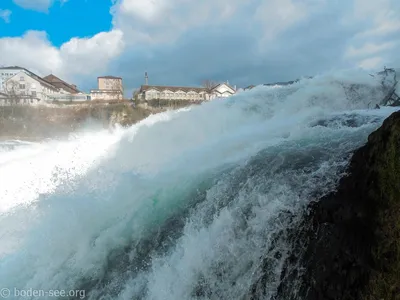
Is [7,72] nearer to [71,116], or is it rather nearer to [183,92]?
[71,116]

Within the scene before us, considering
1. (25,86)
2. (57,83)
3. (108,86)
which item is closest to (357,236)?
(25,86)

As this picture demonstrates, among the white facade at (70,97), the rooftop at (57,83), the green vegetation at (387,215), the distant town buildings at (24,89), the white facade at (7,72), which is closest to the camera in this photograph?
the green vegetation at (387,215)

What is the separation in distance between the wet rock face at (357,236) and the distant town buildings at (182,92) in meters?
54.6

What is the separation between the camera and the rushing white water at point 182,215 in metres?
3.84

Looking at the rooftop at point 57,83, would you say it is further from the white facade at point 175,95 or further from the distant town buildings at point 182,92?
the white facade at point 175,95

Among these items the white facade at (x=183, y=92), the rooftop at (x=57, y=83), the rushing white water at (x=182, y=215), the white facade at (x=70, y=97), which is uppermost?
the rooftop at (x=57, y=83)

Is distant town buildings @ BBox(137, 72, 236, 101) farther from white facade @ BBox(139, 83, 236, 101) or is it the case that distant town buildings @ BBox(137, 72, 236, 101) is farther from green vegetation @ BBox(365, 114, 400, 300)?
green vegetation @ BBox(365, 114, 400, 300)

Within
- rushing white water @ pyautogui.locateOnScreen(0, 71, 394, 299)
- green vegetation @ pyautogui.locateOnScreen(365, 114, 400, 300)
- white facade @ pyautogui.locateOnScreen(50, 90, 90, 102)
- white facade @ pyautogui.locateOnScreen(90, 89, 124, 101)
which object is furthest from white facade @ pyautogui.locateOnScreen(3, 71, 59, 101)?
green vegetation @ pyautogui.locateOnScreen(365, 114, 400, 300)

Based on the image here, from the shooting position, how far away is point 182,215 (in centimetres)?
506

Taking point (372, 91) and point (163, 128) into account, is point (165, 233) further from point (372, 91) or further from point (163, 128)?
point (372, 91)

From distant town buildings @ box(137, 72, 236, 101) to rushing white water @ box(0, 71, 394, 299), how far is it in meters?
49.9

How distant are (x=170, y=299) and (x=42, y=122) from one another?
48531 mm

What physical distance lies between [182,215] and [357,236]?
8.95 ft

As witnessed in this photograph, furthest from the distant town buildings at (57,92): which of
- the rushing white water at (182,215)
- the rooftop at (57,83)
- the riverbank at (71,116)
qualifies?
the rushing white water at (182,215)
